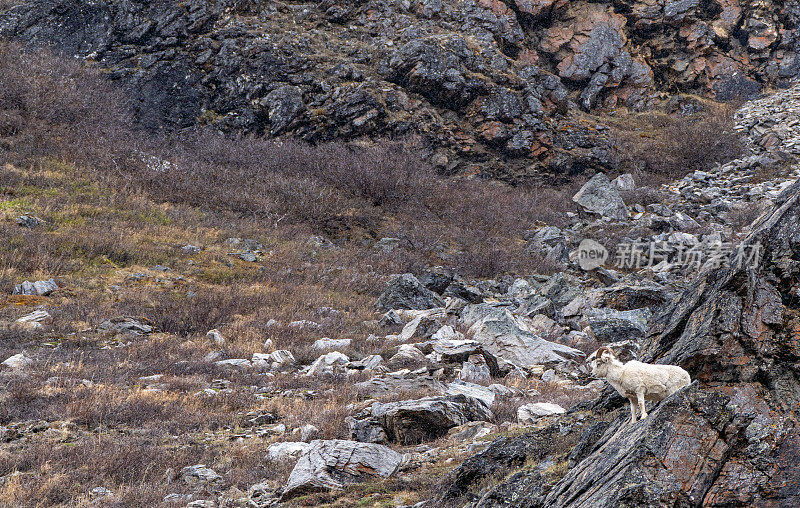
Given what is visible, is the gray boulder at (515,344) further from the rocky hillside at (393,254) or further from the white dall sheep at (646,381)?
the white dall sheep at (646,381)

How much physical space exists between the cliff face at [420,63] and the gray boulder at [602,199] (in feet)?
13.1

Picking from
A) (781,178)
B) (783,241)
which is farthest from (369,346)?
(781,178)

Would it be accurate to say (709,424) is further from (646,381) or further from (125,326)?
(125,326)

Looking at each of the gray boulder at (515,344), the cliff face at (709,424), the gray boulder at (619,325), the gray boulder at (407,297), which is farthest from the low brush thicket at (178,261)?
the gray boulder at (619,325)

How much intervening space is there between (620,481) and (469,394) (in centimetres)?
458

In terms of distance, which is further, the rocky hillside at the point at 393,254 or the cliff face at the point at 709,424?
the rocky hillside at the point at 393,254

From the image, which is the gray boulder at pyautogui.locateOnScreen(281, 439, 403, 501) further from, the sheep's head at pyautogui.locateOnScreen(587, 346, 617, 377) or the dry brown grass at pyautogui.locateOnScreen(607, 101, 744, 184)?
the dry brown grass at pyautogui.locateOnScreen(607, 101, 744, 184)

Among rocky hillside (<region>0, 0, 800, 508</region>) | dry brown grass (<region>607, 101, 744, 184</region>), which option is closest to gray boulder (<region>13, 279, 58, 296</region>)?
rocky hillside (<region>0, 0, 800, 508</region>)

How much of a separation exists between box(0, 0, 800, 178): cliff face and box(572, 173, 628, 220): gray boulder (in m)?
3.98

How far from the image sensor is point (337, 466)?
5.03 m

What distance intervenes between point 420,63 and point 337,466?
2599cm

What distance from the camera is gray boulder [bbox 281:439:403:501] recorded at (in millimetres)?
4848

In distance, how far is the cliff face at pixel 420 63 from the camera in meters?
27.3

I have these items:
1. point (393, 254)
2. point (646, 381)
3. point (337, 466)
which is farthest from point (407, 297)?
point (646, 381)
